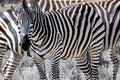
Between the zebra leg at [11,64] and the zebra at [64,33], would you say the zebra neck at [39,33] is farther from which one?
the zebra leg at [11,64]

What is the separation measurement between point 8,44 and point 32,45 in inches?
22.2

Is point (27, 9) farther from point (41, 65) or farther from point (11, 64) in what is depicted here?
point (11, 64)

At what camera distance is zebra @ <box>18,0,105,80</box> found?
23.3 ft

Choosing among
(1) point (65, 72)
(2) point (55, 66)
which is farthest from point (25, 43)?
(1) point (65, 72)

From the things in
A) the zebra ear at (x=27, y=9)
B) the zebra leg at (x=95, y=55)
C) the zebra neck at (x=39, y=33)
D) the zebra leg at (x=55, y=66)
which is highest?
the zebra ear at (x=27, y=9)

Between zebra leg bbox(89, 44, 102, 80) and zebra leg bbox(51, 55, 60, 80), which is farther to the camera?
zebra leg bbox(89, 44, 102, 80)

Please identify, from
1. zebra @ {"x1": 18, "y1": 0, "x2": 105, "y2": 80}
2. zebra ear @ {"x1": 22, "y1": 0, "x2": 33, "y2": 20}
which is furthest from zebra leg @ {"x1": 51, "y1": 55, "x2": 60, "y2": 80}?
Result: zebra ear @ {"x1": 22, "y1": 0, "x2": 33, "y2": 20}

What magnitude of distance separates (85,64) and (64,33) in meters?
1.07

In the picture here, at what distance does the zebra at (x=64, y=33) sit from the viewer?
711 centimetres

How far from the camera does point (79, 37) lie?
25.9 feet

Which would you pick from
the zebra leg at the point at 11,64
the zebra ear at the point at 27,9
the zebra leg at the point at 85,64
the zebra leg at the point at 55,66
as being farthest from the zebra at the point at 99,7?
the zebra ear at the point at 27,9

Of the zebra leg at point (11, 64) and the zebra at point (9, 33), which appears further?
the zebra leg at point (11, 64)

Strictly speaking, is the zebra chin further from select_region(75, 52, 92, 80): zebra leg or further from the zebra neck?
select_region(75, 52, 92, 80): zebra leg

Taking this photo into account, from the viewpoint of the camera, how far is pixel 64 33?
763cm
